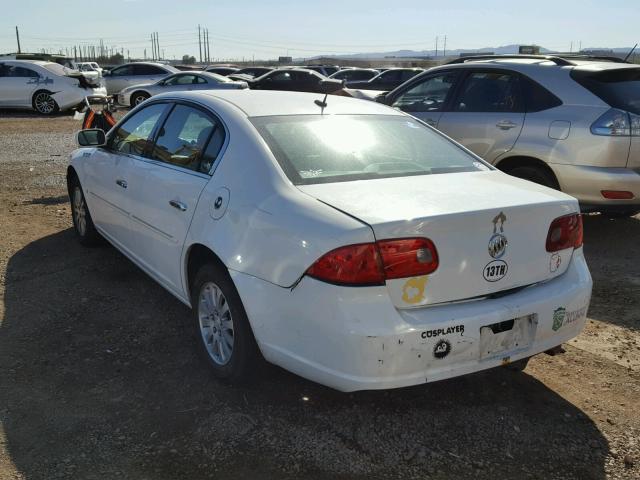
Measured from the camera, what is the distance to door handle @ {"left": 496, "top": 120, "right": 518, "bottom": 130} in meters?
6.17

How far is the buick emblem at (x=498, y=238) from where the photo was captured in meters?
2.81

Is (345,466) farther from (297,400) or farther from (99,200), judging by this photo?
(99,200)

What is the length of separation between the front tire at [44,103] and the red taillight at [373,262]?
18.9 metres

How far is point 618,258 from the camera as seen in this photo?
564 centimetres

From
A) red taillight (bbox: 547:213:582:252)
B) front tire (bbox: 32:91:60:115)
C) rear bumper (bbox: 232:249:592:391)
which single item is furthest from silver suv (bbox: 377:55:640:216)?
front tire (bbox: 32:91:60:115)

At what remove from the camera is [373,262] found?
2602 millimetres

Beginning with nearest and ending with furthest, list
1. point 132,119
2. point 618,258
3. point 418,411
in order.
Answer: point 418,411
point 132,119
point 618,258

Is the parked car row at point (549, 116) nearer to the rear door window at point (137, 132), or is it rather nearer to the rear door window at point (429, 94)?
the rear door window at point (429, 94)

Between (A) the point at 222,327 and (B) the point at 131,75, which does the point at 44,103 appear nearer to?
(B) the point at 131,75

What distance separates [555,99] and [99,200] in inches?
168

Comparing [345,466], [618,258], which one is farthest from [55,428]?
[618,258]

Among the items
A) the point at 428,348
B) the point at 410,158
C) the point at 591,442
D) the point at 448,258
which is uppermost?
the point at 410,158

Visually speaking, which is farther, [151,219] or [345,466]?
[151,219]

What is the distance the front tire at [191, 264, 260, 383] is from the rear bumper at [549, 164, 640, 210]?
12.6 ft
